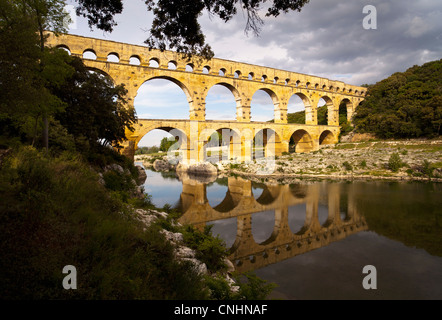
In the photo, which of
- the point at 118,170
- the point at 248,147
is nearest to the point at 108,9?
the point at 118,170

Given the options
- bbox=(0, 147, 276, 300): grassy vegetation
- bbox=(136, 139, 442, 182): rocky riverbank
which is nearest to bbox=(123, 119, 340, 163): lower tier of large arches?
bbox=(136, 139, 442, 182): rocky riverbank

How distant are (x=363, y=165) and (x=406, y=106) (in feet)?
49.4

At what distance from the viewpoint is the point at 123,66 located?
21.2 m

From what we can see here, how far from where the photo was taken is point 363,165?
67.6 feet

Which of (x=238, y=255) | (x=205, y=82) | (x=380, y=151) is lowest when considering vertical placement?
(x=238, y=255)

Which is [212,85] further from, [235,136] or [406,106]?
[406,106]

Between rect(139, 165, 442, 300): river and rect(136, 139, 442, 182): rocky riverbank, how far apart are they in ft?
10.8

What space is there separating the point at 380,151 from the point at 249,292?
81.9ft

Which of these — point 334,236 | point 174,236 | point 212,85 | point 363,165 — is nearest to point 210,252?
point 174,236

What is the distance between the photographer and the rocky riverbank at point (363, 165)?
18375 millimetres

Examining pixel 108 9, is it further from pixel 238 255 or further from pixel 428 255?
pixel 428 255

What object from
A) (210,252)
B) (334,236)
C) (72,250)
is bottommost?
(334,236)

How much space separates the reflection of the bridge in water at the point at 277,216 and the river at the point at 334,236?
0.10 ft

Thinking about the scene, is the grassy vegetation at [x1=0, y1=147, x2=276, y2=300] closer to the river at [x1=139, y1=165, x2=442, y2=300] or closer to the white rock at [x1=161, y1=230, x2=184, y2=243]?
the white rock at [x1=161, y1=230, x2=184, y2=243]
